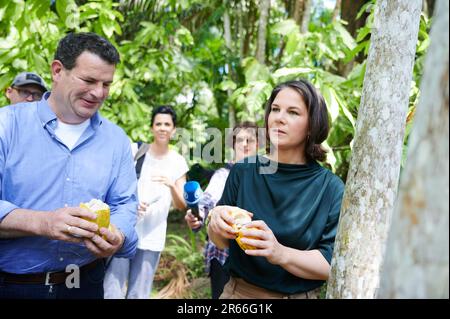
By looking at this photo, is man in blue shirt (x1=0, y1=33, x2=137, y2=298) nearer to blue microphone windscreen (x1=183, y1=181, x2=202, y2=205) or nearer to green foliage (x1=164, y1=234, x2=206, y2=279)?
blue microphone windscreen (x1=183, y1=181, x2=202, y2=205)

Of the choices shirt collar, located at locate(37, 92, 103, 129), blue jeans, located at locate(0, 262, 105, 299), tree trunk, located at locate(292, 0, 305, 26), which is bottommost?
blue jeans, located at locate(0, 262, 105, 299)

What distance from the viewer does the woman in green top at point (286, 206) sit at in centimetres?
179

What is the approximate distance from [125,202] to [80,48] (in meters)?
0.72

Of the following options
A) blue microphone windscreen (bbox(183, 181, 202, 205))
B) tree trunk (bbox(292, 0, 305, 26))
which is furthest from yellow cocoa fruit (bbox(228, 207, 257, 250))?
tree trunk (bbox(292, 0, 305, 26))

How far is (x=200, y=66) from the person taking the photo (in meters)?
5.85

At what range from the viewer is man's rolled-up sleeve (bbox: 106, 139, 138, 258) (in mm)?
2176

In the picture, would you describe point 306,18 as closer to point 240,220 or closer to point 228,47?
point 228,47

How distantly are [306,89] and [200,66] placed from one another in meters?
3.97

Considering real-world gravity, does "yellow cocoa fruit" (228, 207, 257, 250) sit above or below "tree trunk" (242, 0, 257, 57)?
below

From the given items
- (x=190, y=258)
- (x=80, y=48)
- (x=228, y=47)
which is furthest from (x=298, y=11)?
(x=80, y=48)

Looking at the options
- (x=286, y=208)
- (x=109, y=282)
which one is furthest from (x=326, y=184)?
(x=109, y=282)

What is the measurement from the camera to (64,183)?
210 cm

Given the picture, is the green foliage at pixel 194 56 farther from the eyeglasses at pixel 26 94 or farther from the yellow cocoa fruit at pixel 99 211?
the yellow cocoa fruit at pixel 99 211
